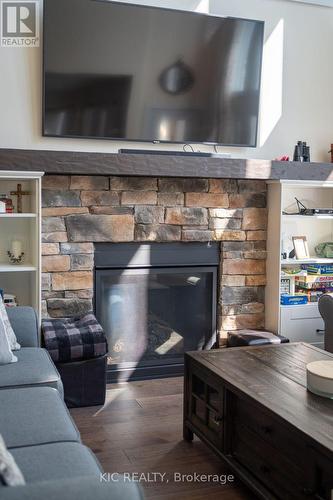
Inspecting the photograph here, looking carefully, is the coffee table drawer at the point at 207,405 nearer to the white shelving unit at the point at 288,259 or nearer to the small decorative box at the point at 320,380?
the small decorative box at the point at 320,380

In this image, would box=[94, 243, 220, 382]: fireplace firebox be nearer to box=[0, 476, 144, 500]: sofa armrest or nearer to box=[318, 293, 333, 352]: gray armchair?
box=[318, 293, 333, 352]: gray armchair

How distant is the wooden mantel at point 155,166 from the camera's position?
3467 mm

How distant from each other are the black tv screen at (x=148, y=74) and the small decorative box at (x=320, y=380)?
2160mm

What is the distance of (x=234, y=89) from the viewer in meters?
4.12

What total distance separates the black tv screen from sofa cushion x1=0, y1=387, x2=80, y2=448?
196 cm

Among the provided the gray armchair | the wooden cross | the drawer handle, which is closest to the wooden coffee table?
the drawer handle

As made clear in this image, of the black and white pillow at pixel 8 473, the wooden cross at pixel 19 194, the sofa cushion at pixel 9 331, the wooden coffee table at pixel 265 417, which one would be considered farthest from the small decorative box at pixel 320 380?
the wooden cross at pixel 19 194

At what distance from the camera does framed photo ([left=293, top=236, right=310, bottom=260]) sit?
441 centimetres

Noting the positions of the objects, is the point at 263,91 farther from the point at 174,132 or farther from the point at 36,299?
the point at 36,299

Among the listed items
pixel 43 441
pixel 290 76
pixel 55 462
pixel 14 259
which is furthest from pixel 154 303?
pixel 55 462

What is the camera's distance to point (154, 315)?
13.7 ft

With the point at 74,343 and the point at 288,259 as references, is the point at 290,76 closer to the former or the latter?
the point at 288,259

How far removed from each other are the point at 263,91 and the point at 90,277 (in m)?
1.88

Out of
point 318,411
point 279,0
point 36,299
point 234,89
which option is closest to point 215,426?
point 318,411
